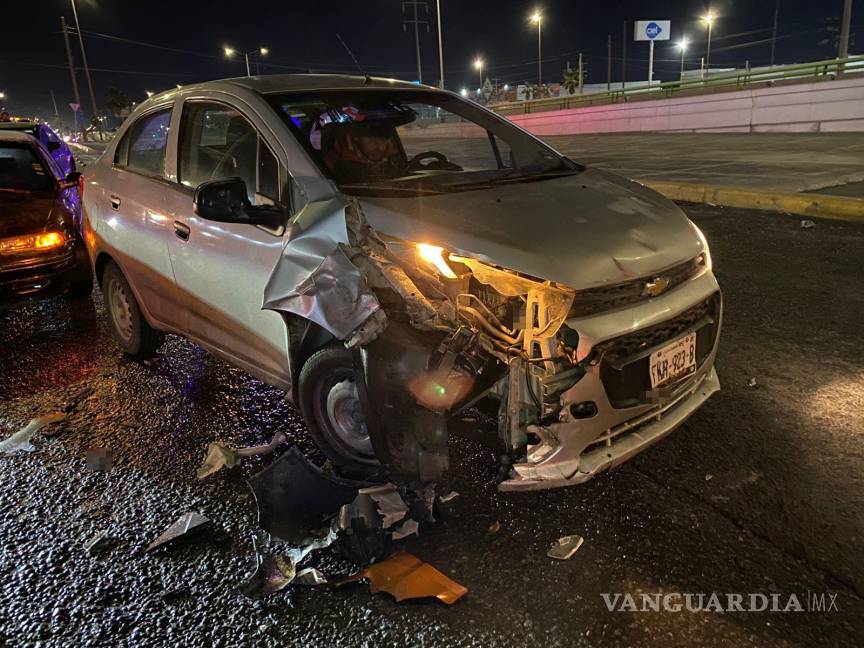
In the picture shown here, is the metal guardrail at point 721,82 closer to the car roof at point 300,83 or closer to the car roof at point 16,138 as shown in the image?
the car roof at point 300,83

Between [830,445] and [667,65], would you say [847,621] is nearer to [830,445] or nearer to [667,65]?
[830,445]

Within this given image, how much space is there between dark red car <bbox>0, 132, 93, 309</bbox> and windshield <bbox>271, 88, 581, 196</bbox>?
8.34ft

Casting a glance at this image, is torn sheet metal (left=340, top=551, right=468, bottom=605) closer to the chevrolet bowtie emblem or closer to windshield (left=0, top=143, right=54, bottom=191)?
the chevrolet bowtie emblem

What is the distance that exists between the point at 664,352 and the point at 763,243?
16.7ft

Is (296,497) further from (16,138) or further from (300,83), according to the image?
(16,138)

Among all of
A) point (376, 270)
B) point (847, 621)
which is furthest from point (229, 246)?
point (847, 621)

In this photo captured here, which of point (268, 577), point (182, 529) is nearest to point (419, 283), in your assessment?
point (268, 577)

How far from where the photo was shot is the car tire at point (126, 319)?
13.8 ft

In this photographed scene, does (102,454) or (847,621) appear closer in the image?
(847,621)

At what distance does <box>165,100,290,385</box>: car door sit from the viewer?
2.89 m

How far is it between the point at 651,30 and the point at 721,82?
35.6 metres

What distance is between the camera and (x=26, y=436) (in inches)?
134

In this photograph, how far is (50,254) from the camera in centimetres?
551

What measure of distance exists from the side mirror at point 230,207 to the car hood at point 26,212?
364 cm
